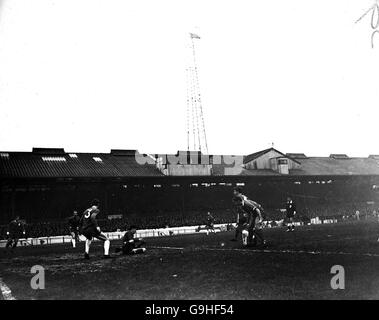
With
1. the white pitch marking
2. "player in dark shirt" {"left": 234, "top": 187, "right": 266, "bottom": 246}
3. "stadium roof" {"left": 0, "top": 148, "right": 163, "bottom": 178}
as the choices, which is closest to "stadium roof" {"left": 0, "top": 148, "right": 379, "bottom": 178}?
"stadium roof" {"left": 0, "top": 148, "right": 163, "bottom": 178}

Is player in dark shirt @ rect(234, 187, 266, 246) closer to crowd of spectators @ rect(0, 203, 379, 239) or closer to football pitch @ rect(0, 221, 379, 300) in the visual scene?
football pitch @ rect(0, 221, 379, 300)

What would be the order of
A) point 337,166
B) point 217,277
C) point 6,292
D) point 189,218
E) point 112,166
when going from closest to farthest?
point 6,292, point 217,277, point 189,218, point 112,166, point 337,166

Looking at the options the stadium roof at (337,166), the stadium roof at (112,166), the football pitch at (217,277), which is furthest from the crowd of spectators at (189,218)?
the football pitch at (217,277)

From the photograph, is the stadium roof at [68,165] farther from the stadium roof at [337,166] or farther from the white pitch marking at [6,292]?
the white pitch marking at [6,292]

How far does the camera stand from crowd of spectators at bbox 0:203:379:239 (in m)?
25.9

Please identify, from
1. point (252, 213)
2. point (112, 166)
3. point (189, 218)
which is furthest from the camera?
point (112, 166)

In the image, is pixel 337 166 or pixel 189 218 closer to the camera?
pixel 189 218

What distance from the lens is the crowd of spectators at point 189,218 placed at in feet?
85.0

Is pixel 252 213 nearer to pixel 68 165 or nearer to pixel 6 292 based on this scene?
pixel 6 292

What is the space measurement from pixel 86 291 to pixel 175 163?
27446mm

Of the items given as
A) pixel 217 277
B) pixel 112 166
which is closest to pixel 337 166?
pixel 112 166

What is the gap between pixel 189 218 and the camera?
3120 cm

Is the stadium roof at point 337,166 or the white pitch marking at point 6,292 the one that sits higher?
the stadium roof at point 337,166
